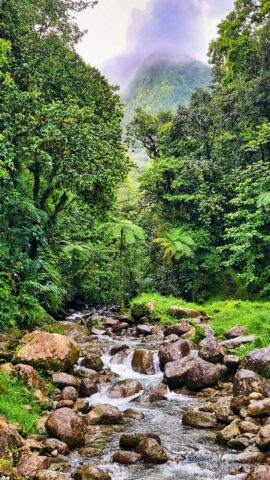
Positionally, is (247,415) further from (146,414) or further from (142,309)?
(142,309)

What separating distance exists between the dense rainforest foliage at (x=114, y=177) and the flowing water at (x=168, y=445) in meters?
4.27

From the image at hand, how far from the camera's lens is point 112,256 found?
26797 millimetres

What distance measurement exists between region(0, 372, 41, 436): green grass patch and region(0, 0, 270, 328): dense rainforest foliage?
2.72 meters

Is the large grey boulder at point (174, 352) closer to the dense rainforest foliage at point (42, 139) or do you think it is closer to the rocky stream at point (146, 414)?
the rocky stream at point (146, 414)

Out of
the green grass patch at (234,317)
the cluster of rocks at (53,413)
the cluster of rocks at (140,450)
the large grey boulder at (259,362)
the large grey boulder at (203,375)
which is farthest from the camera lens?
the green grass patch at (234,317)

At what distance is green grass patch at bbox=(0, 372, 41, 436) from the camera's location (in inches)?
234

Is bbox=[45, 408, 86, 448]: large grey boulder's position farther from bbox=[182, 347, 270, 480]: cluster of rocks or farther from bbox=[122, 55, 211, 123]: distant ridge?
bbox=[122, 55, 211, 123]: distant ridge

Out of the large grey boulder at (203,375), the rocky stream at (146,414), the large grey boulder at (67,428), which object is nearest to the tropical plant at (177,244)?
the rocky stream at (146,414)

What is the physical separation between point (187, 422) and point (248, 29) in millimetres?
23250

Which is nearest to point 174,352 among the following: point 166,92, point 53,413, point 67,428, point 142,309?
point 53,413

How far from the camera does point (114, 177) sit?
48.6 feet

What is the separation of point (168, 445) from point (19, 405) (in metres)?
2.63

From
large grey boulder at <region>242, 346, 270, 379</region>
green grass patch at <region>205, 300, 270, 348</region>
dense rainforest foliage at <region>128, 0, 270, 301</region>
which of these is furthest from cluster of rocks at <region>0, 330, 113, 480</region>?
dense rainforest foliage at <region>128, 0, 270, 301</region>

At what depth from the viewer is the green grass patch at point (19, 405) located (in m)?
5.94
